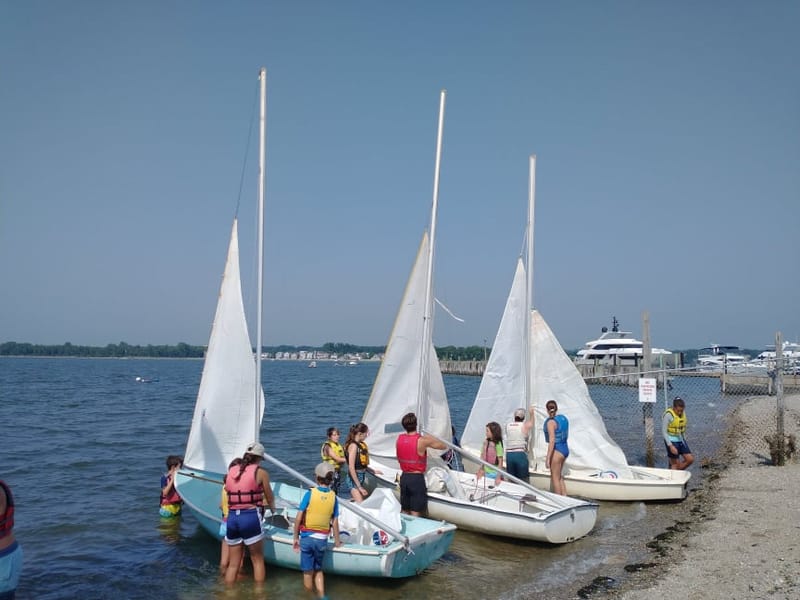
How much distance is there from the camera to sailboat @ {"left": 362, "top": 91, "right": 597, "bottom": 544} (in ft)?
35.5

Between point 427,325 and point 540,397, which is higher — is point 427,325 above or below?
above

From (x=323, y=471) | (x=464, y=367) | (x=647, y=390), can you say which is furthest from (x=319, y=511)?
(x=464, y=367)

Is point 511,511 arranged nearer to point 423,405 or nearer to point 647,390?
point 423,405

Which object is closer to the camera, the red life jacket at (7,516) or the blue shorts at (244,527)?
the red life jacket at (7,516)

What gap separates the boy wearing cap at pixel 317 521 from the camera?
7.76 m

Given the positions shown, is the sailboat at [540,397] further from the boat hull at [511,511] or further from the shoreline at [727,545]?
the boat hull at [511,511]

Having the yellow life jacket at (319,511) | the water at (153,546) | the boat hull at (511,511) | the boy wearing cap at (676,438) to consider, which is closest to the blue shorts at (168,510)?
the water at (153,546)

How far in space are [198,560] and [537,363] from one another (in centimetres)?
780

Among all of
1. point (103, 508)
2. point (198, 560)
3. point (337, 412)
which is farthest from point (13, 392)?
point (198, 560)

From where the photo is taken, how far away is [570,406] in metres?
13.8

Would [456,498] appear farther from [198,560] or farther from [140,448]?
[140,448]

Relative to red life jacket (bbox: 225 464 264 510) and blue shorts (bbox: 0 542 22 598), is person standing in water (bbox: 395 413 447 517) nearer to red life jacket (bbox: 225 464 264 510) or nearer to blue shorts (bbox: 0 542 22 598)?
red life jacket (bbox: 225 464 264 510)

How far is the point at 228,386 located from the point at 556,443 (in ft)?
19.0

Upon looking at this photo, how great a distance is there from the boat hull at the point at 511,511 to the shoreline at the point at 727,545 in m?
1.14
